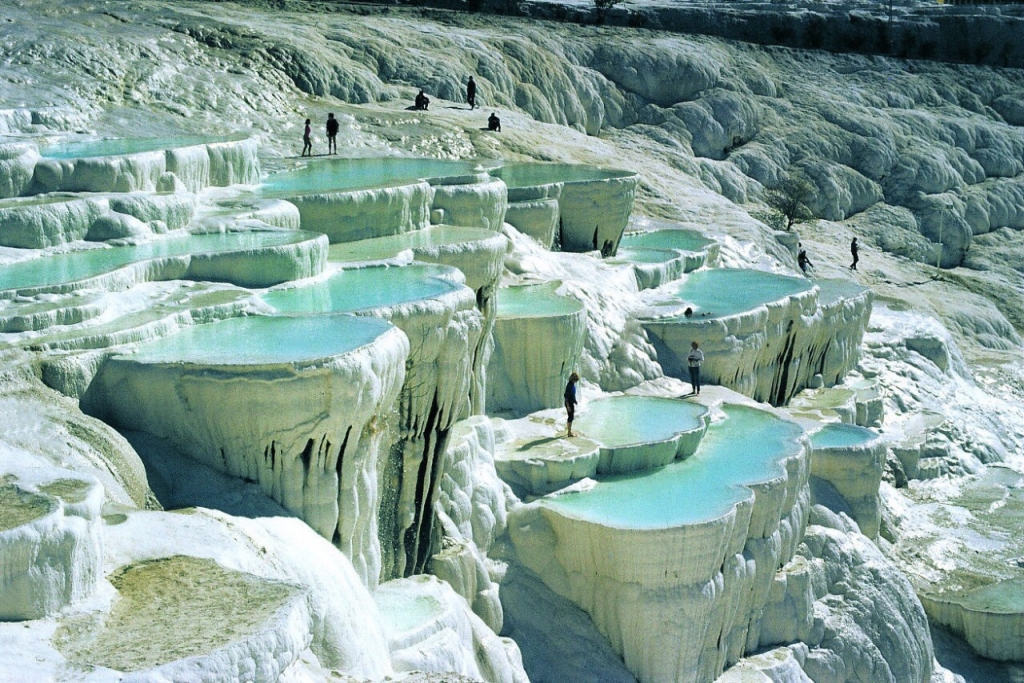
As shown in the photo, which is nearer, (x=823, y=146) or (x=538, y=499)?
(x=538, y=499)

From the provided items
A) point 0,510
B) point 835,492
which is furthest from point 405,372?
point 835,492

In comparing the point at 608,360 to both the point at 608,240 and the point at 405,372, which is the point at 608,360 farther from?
the point at 405,372

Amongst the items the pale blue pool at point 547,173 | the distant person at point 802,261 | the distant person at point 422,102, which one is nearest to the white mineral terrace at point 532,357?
the pale blue pool at point 547,173

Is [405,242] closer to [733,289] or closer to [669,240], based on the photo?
[733,289]

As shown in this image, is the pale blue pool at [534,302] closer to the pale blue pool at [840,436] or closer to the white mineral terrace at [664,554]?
the white mineral terrace at [664,554]

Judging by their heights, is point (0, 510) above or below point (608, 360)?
above

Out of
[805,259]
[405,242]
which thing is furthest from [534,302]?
[805,259]
